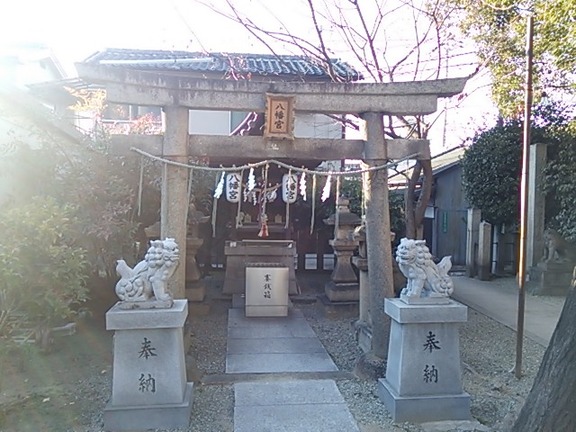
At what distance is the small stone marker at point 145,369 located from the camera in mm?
4176

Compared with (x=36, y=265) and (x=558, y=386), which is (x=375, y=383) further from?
(x=36, y=265)

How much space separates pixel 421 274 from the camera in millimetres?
4609

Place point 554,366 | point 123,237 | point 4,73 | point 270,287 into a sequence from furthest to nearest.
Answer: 1. point 4,73
2. point 270,287
3. point 123,237
4. point 554,366

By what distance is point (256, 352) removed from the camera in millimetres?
6578

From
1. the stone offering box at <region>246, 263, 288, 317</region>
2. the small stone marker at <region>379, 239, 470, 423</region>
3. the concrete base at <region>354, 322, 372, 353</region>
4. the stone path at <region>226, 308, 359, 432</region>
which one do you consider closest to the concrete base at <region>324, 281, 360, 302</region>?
the stone offering box at <region>246, 263, 288, 317</region>

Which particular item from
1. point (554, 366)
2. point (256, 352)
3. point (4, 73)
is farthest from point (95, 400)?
point (4, 73)

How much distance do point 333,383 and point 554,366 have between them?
2.56 m

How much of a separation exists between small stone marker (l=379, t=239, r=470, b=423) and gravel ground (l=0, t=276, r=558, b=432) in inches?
6.2

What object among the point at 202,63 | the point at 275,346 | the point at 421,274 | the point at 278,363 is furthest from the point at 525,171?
the point at 202,63

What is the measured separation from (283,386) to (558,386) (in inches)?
111

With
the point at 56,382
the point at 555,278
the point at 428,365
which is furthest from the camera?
the point at 555,278

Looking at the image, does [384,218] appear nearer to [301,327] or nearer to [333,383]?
[333,383]

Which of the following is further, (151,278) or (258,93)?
(258,93)

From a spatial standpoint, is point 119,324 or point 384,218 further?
point 384,218
